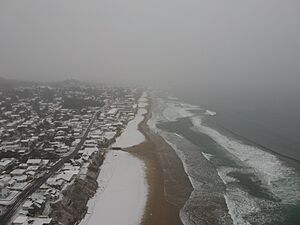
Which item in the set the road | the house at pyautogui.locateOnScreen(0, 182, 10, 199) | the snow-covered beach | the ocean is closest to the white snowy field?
A: the ocean

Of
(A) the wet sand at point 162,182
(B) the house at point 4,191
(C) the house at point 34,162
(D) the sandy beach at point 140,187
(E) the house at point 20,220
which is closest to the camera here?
(E) the house at point 20,220

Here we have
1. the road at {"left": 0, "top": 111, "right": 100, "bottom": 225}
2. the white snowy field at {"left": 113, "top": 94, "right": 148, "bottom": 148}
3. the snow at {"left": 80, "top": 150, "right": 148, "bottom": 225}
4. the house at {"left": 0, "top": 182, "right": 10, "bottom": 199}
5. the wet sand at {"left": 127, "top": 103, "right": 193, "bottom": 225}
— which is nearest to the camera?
the road at {"left": 0, "top": 111, "right": 100, "bottom": 225}

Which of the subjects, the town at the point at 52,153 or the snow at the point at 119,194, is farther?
the town at the point at 52,153

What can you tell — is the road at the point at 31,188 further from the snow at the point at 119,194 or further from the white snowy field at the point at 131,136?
the white snowy field at the point at 131,136

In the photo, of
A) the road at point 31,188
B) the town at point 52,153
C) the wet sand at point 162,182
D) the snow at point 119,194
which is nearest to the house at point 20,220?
the town at point 52,153

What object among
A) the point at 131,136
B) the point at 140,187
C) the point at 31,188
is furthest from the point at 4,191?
the point at 131,136

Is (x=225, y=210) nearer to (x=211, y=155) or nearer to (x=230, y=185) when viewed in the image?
(x=230, y=185)

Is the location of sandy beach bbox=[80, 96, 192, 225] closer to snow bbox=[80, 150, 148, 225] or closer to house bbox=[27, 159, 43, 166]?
snow bbox=[80, 150, 148, 225]

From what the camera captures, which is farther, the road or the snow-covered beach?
the snow-covered beach
